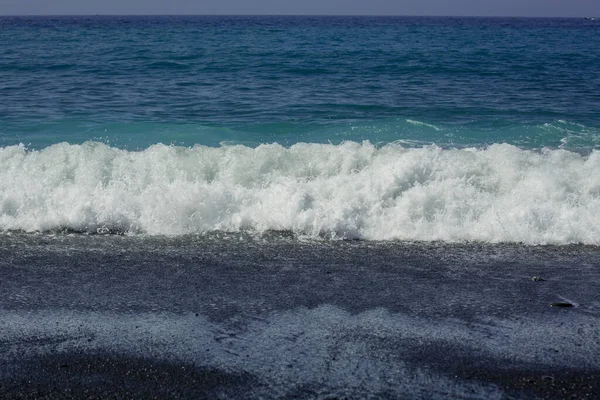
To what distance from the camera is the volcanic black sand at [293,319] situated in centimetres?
449

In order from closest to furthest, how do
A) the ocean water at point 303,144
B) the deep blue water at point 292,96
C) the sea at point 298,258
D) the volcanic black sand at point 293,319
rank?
the volcanic black sand at point 293,319 < the sea at point 298,258 < the ocean water at point 303,144 < the deep blue water at point 292,96

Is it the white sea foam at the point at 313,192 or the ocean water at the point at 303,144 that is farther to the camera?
the ocean water at the point at 303,144

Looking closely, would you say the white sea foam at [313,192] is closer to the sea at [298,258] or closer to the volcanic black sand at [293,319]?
the sea at [298,258]

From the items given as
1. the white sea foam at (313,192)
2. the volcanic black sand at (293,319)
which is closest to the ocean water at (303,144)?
the white sea foam at (313,192)

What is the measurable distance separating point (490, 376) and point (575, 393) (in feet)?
1.70

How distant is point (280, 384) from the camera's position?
444cm

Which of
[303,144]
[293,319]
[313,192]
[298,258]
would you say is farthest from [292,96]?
[293,319]

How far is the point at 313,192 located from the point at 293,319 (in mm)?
3095

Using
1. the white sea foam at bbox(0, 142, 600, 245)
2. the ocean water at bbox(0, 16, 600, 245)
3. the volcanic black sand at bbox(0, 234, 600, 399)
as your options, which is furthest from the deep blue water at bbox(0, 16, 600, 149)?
the volcanic black sand at bbox(0, 234, 600, 399)

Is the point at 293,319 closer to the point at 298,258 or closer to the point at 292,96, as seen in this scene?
the point at 298,258

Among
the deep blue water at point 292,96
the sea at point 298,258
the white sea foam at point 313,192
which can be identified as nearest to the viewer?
the sea at point 298,258

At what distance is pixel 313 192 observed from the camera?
8352 millimetres

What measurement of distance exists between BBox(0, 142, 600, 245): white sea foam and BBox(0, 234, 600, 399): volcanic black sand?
0.36 meters

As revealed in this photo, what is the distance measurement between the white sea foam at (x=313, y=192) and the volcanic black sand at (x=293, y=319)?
1.18 ft
